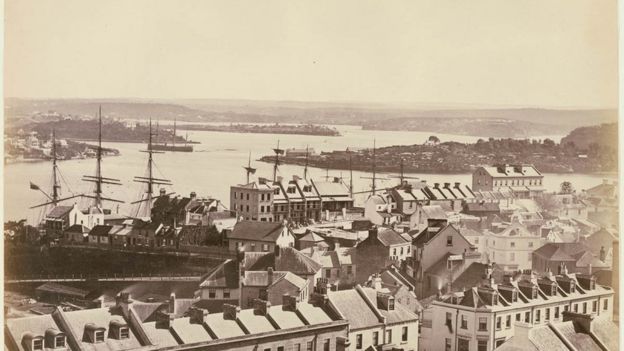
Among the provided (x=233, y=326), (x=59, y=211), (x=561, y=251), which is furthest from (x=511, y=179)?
(x=59, y=211)

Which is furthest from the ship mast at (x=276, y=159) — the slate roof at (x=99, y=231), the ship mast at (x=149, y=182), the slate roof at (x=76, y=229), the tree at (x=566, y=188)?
the tree at (x=566, y=188)

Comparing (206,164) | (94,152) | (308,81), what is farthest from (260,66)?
(94,152)

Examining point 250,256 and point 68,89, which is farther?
point 250,256

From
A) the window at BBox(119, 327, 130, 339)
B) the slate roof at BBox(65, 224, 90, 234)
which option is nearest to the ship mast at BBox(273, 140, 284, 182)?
the slate roof at BBox(65, 224, 90, 234)

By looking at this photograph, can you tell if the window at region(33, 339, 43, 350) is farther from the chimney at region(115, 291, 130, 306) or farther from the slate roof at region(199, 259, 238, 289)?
the slate roof at region(199, 259, 238, 289)

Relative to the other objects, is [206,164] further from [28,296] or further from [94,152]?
[28,296]

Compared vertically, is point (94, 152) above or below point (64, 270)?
above

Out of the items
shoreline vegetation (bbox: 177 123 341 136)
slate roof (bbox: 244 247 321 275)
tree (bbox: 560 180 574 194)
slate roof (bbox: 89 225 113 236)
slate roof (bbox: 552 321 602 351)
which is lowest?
slate roof (bbox: 552 321 602 351)
